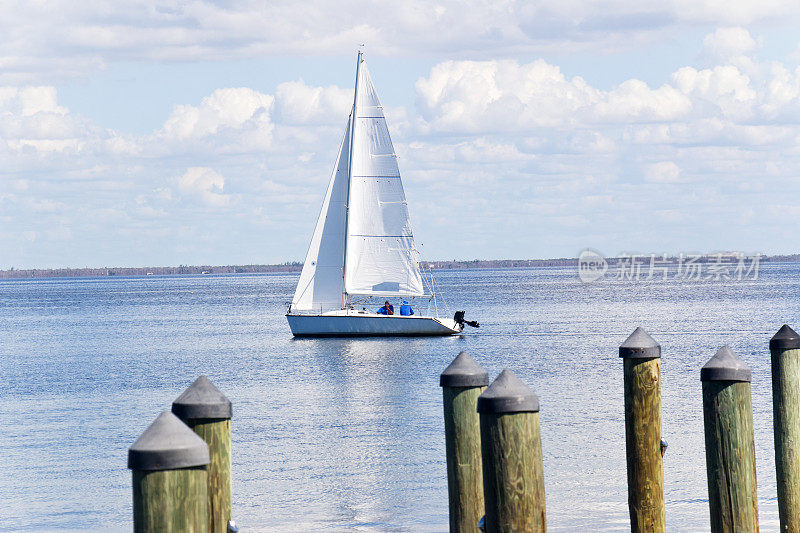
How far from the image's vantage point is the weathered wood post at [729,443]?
847 centimetres

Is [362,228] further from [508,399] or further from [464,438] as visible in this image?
[508,399]

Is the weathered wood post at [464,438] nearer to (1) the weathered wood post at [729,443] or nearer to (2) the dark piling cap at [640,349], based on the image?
(2) the dark piling cap at [640,349]

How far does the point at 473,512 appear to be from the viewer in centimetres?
841

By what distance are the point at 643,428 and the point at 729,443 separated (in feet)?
2.98

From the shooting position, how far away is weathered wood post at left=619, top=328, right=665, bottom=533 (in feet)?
30.2

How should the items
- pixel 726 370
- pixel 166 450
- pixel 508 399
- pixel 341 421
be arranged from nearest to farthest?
pixel 166 450 → pixel 508 399 → pixel 726 370 → pixel 341 421

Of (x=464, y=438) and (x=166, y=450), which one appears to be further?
(x=464, y=438)

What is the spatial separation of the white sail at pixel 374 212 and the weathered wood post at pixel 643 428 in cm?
Result: 4486

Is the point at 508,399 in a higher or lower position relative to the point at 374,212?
lower

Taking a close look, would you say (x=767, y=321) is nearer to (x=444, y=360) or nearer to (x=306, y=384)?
(x=444, y=360)

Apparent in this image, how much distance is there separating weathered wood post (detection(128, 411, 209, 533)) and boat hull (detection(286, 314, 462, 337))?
4650 centimetres

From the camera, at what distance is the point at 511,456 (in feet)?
22.1

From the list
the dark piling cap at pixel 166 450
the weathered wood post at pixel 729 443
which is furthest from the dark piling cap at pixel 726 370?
the dark piling cap at pixel 166 450

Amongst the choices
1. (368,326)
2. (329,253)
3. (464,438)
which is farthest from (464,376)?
(329,253)
